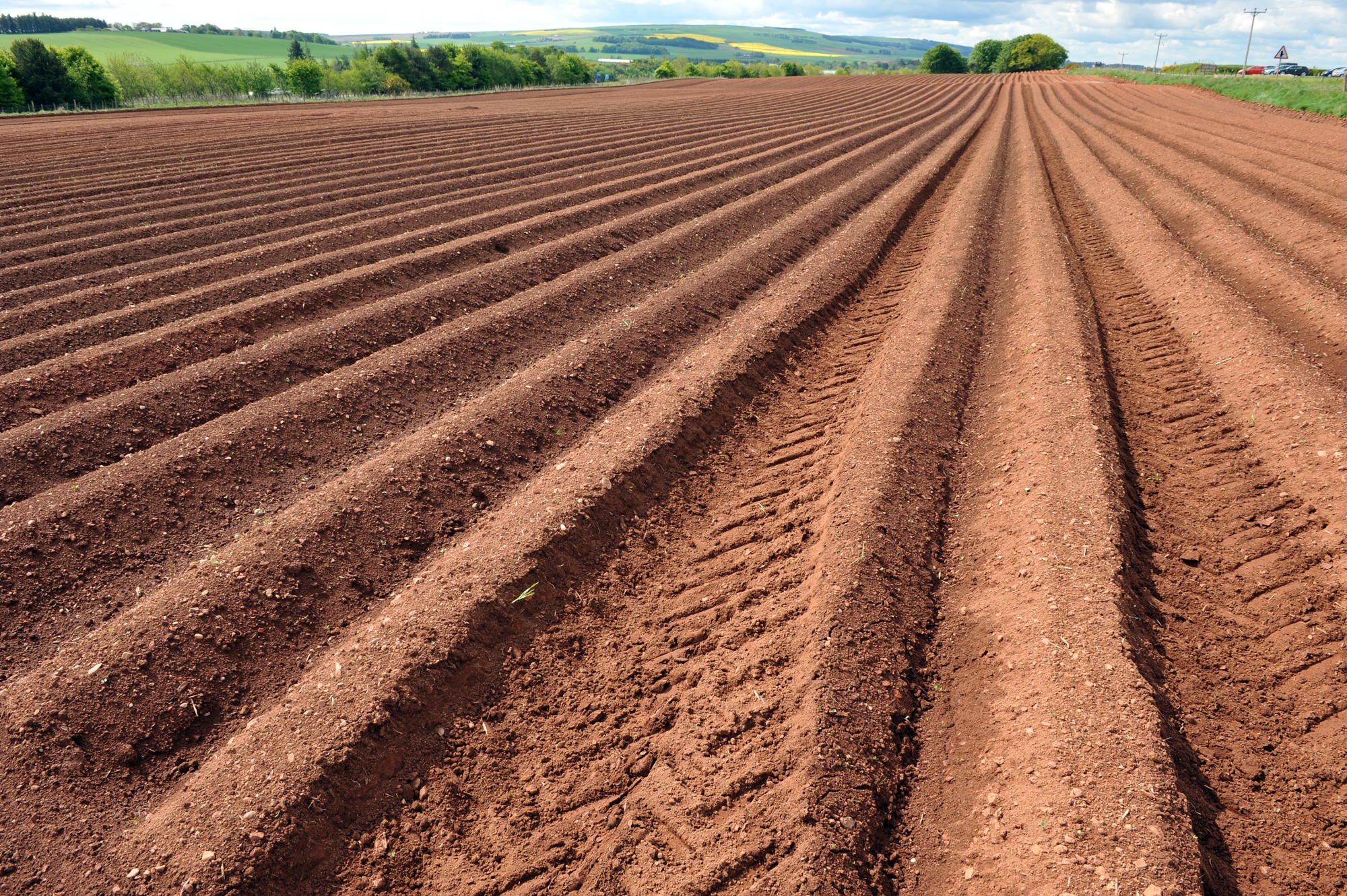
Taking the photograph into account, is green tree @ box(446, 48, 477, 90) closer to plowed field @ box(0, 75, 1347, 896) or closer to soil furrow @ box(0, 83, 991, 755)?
plowed field @ box(0, 75, 1347, 896)

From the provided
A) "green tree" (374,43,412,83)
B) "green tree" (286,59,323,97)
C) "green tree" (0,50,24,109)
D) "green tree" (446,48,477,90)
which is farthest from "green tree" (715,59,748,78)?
"green tree" (0,50,24,109)

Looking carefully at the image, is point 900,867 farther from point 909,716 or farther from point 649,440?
point 649,440

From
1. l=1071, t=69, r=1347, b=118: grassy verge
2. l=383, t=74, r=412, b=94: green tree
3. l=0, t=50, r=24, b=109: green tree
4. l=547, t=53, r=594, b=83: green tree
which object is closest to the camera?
l=1071, t=69, r=1347, b=118: grassy verge

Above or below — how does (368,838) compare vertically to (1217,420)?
below

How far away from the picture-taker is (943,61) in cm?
10631

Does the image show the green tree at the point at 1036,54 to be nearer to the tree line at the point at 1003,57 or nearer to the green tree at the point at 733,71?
the tree line at the point at 1003,57

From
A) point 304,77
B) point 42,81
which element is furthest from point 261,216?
point 304,77

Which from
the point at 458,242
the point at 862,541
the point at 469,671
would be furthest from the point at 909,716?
the point at 458,242

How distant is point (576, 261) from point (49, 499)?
743 cm

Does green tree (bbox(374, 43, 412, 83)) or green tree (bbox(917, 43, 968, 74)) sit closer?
green tree (bbox(374, 43, 412, 83))

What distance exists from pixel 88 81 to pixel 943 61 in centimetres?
10419

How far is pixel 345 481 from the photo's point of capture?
555cm

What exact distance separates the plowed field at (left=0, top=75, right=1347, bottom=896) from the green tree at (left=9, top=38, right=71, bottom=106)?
4651 centimetres

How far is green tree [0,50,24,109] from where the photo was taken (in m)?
40.5
